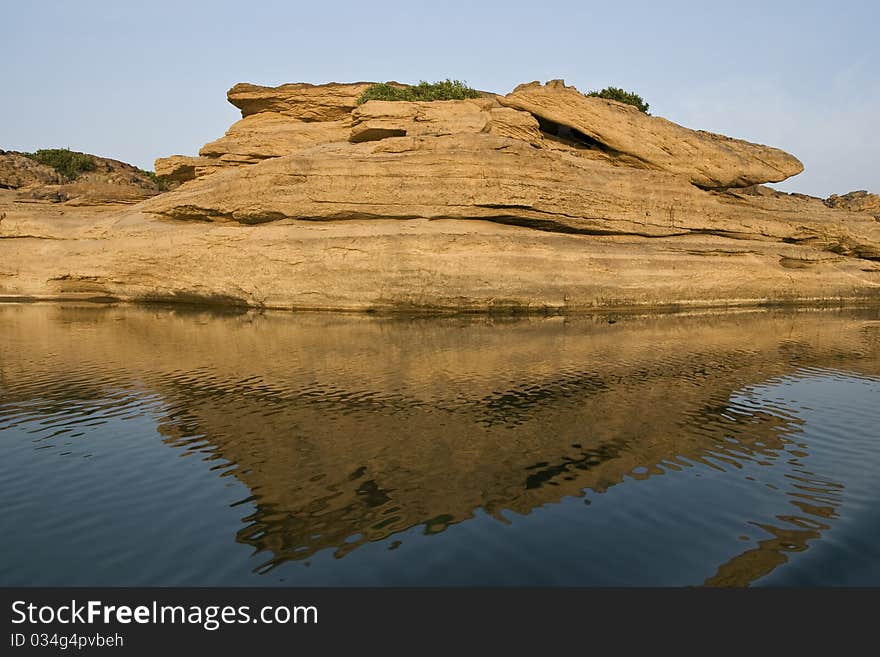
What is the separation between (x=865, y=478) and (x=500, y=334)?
1559cm

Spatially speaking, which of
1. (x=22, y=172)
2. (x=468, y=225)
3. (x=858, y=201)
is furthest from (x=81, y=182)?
(x=858, y=201)

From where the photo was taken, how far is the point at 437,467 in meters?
8.84

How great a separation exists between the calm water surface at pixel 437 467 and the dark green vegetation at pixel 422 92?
28798 mm

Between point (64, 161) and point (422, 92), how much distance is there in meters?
45.6

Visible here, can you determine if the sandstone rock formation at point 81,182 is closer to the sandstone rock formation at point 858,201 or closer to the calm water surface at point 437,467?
the calm water surface at point 437,467

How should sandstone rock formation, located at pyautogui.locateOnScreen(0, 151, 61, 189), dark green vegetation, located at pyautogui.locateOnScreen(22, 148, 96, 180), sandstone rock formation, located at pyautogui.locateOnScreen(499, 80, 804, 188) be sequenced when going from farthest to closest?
dark green vegetation, located at pyautogui.locateOnScreen(22, 148, 96, 180)
sandstone rock formation, located at pyautogui.locateOnScreen(0, 151, 61, 189)
sandstone rock formation, located at pyautogui.locateOnScreen(499, 80, 804, 188)

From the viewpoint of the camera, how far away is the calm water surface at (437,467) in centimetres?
598

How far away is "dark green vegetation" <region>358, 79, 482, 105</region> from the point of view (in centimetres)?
4234

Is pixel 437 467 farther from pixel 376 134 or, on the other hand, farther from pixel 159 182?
pixel 159 182

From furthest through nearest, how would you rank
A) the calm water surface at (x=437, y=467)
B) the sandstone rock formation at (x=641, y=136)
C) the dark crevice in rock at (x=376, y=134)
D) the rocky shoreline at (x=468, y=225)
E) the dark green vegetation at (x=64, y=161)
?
1. the dark green vegetation at (x=64, y=161)
2. the sandstone rock formation at (x=641, y=136)
3. the dark crevice in rock at (x=376, y=134)
4. the rocky shoreline at (x=468, y=225)
5. the calm water surface at (x=437, y=467)

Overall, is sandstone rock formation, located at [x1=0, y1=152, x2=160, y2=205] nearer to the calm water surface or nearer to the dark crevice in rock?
the dark crevice in rock

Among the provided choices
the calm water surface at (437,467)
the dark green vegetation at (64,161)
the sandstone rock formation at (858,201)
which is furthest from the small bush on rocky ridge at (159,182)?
the sandstone rock formation at (858,201)

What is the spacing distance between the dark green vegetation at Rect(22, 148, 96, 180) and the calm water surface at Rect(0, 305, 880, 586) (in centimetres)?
5623

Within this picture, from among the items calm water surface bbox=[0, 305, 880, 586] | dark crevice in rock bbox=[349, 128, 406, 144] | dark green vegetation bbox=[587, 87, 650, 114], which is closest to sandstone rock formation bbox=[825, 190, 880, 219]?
dark green vegetation bbox=[587, 87, 650, 114]
